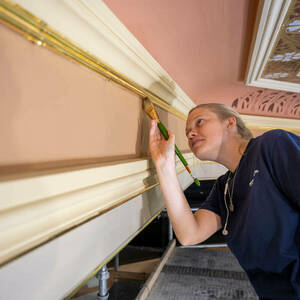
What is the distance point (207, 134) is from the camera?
95 cm

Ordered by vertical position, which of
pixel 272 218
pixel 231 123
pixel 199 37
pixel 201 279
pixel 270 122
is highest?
pixel 199 37

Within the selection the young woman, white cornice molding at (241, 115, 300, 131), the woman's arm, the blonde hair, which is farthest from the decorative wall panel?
the woman's arm

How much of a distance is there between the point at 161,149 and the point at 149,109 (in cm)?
14

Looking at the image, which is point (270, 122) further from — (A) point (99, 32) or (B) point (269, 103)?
(A) point (99, 32)

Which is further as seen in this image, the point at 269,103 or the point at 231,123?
the point at 269,103

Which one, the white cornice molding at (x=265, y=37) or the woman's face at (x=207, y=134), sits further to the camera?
the woman's face at (x=207, y=134)

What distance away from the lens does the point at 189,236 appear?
3.06ft

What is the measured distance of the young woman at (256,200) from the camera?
Result: 70 cm

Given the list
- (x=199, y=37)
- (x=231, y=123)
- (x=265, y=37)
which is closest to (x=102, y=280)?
(x=231, y=123)

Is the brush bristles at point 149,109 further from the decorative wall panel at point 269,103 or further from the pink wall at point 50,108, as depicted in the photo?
the decorative wall panel at point 269,103

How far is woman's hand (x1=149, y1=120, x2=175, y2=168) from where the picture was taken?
30.6 inches

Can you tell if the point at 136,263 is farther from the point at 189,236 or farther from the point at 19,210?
the point at 19,210

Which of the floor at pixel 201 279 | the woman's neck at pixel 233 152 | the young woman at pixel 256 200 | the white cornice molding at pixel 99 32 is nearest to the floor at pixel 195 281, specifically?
the floor at pixel 201 279

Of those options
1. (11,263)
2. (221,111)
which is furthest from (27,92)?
(221,111)
